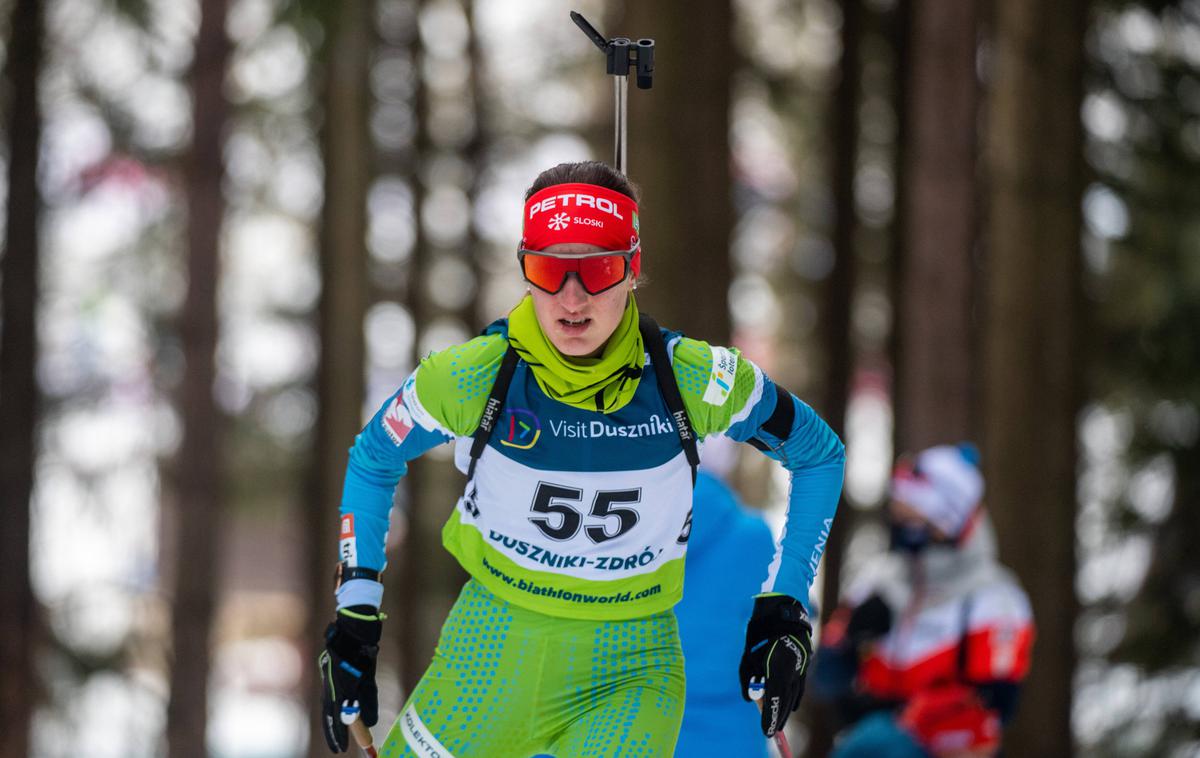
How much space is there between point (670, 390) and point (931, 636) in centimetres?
328

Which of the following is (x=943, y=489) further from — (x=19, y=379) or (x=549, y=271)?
(x=19, y=379)

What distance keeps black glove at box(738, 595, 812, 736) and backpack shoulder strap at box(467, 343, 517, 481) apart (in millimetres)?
881

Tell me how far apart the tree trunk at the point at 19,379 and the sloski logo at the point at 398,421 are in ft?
27.3

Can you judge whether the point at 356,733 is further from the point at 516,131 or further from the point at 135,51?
the point at 516,131

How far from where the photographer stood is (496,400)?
3561mm

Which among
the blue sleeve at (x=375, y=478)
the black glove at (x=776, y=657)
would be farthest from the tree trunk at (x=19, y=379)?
the black glove at (x=776, y=657)

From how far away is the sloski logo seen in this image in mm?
3666

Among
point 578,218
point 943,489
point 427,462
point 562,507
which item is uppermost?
point 578,218

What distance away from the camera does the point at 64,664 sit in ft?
41.8

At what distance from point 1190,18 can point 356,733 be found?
1105 centimetres

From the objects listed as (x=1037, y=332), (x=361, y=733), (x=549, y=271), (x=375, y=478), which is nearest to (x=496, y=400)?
(x=549, y=271)

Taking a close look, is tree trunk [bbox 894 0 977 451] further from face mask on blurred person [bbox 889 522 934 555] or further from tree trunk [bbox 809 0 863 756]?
tree trunk [bbox 809 0 863 756]

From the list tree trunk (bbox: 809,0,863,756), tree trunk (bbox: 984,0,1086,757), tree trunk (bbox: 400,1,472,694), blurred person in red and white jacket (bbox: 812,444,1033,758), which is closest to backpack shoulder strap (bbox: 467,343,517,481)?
blurred person in red and white jacket (bbox: 812,444,1033,758)

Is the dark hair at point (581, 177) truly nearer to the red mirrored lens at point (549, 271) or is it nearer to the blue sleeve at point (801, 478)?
the red mirrored lens at point (549, 271)
